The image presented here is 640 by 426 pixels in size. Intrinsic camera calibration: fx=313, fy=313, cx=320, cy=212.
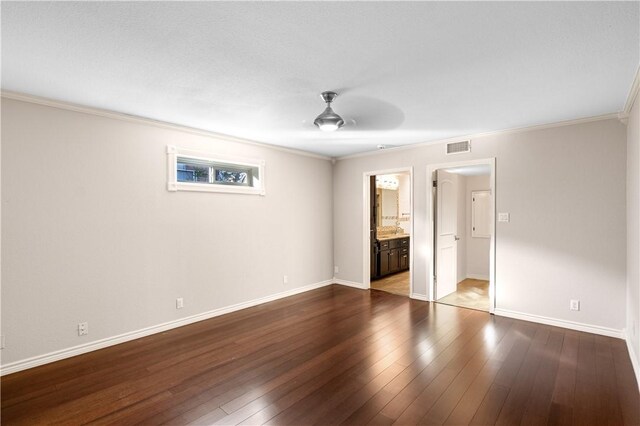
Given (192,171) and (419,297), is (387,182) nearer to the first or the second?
(419,297)

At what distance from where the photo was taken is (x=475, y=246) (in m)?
6.83

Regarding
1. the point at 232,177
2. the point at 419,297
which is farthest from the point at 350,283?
the point at 232,177

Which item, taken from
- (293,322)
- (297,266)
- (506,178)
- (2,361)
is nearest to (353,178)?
(297,266)

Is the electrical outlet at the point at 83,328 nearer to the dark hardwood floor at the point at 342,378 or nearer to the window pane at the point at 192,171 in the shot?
the dark hardwood floor at the point at 342,378

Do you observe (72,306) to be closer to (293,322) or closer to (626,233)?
(293,322)

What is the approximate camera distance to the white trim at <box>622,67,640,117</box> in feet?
8.49

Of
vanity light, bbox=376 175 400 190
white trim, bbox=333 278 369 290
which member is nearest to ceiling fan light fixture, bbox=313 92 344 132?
white trim, bbox=333 278 369 290

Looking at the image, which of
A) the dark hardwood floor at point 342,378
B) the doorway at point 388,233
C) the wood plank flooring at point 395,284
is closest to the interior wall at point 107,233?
the dark hardwood floor at point 342,378

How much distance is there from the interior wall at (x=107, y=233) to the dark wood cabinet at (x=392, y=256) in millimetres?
2714

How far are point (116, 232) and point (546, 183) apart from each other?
17.0ft

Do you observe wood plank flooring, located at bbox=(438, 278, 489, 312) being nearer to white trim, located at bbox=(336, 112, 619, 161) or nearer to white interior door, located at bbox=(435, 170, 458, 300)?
white interior door, located at bbox=(435, 170, 458, 300)

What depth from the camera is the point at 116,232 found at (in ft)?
11.5

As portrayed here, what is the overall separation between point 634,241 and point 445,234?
2489mm

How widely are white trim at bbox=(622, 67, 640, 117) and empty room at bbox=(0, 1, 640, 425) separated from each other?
4 cm
